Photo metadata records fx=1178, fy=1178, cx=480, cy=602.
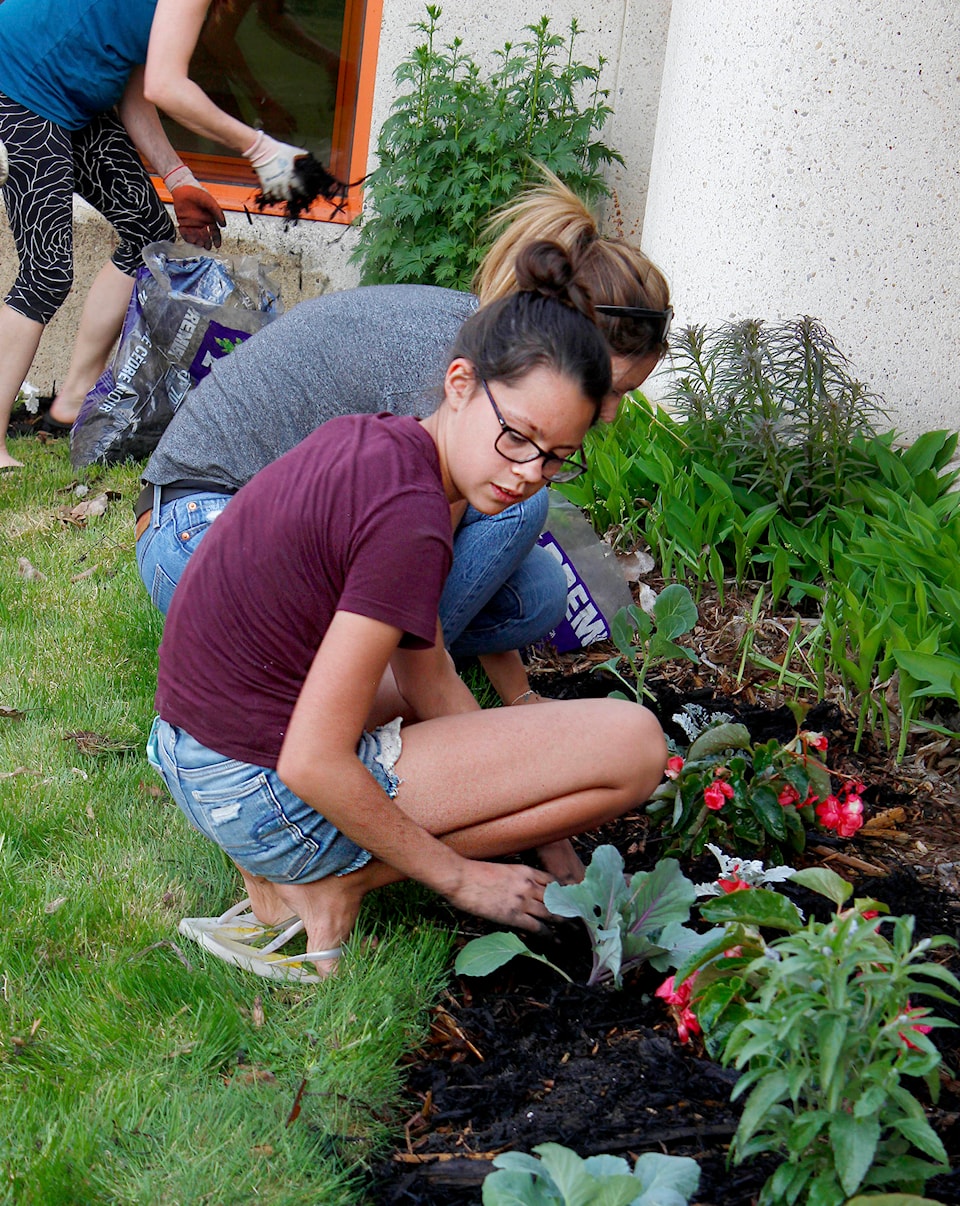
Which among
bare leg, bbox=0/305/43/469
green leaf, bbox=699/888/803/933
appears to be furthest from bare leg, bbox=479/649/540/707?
bare leg, bbox=0/305/43/469

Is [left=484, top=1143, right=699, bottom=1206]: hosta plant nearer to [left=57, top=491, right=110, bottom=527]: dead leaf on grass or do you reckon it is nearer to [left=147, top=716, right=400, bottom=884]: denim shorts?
[left=147, top=716, right=400, bottom=884]: denim shorts

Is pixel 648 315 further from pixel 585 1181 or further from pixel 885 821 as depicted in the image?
pixel 585 1181

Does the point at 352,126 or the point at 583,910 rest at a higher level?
the point at 352,126

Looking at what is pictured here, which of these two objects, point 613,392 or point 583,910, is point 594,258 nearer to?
point 613,392

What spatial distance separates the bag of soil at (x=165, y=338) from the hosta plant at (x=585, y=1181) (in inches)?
122

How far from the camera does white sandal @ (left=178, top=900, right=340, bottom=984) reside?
6.31 ft

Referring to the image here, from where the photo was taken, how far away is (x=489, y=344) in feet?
5.90

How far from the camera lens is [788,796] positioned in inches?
88.5

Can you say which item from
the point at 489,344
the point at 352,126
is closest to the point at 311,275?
the point at 352,126

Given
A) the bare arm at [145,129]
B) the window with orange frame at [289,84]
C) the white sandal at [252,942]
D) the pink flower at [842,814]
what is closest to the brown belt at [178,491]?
the white sandal at [252,942]

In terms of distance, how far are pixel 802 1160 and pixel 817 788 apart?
101 centimetres

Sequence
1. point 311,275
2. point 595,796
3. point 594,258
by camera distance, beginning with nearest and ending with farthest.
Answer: point 595,796 < point 594,258 < point 311,275

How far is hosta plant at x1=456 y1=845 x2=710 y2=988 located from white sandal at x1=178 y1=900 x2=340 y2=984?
294mm

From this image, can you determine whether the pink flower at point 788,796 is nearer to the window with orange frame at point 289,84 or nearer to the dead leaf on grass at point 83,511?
the dead leaf on grass at point 83,511
